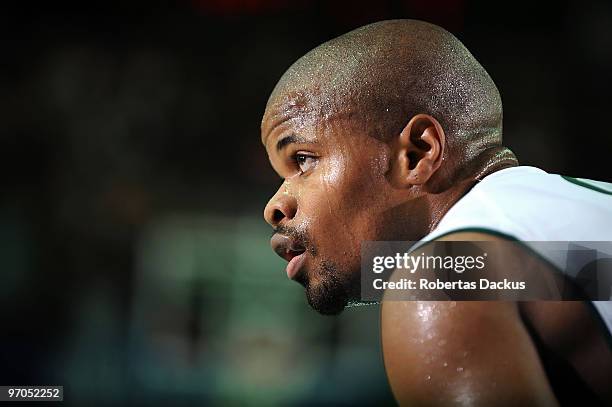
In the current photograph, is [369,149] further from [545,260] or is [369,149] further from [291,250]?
[545,260]

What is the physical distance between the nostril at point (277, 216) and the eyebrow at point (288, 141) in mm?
188

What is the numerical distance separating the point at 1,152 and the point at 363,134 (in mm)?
3986

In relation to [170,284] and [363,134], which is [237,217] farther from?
[363,134]

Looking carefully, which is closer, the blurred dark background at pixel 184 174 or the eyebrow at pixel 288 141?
the eyebrow at pixel 288 141

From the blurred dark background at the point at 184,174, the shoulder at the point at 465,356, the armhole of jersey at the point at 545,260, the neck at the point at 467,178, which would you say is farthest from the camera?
the blurred dark background at the point at 184,174

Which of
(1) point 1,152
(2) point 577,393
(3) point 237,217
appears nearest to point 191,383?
(3) point 237,217

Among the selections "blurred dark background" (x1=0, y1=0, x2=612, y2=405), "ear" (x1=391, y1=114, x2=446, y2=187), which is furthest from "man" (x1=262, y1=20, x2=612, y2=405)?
"blurred dark background" (x1=0, y1=0, x2=612, y2=405)

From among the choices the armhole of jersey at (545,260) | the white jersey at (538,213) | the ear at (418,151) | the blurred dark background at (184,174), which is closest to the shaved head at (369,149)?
the ear at (418,151)

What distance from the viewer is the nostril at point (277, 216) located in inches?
84.2

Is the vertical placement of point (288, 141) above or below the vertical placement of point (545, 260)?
above

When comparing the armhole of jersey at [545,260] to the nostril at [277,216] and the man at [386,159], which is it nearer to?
the man at [386,159]

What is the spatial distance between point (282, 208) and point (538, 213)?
2.57 feet

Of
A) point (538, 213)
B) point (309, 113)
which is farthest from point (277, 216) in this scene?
point (538, 213)

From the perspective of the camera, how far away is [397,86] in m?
2.08
